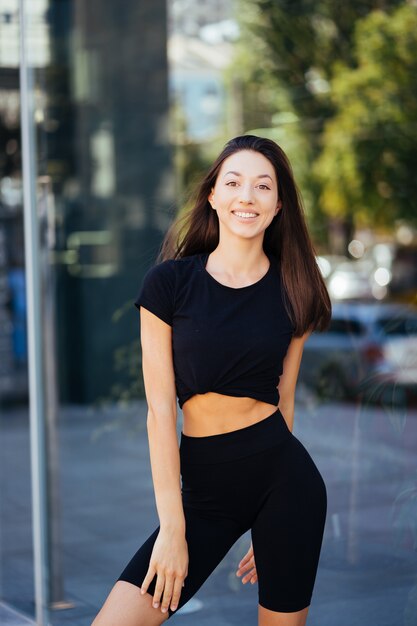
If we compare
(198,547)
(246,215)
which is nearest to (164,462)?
(198,547)

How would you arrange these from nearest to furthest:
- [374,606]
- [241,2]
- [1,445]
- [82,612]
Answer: [374,606] < [82,612] < [241,2] < [1,445]

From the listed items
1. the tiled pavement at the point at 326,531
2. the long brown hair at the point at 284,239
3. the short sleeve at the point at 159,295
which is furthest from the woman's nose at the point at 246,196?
the tiled pavement at the point at 326,531

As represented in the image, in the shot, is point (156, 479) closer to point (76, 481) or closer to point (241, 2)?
point (76, 481)

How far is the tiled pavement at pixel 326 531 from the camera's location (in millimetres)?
3721

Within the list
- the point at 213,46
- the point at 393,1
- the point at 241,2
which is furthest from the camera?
the point at 213,46

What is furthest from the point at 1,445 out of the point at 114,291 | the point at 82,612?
the point at 82,612

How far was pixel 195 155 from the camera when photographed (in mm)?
7602

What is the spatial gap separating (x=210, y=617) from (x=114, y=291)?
458cm

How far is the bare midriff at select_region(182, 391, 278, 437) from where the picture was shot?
2.37 meters

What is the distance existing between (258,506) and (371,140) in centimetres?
398

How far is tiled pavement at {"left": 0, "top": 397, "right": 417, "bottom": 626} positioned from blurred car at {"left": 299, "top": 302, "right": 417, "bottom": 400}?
18 cm

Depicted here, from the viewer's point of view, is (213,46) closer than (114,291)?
Yes

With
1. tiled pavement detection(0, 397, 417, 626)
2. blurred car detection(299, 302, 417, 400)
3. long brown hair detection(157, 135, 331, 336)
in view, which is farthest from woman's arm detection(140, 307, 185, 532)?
blurred car detection(299, 302, 417, 400)

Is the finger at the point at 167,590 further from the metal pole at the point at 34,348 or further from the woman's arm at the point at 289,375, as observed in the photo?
the metal pole at the point at 34,348
